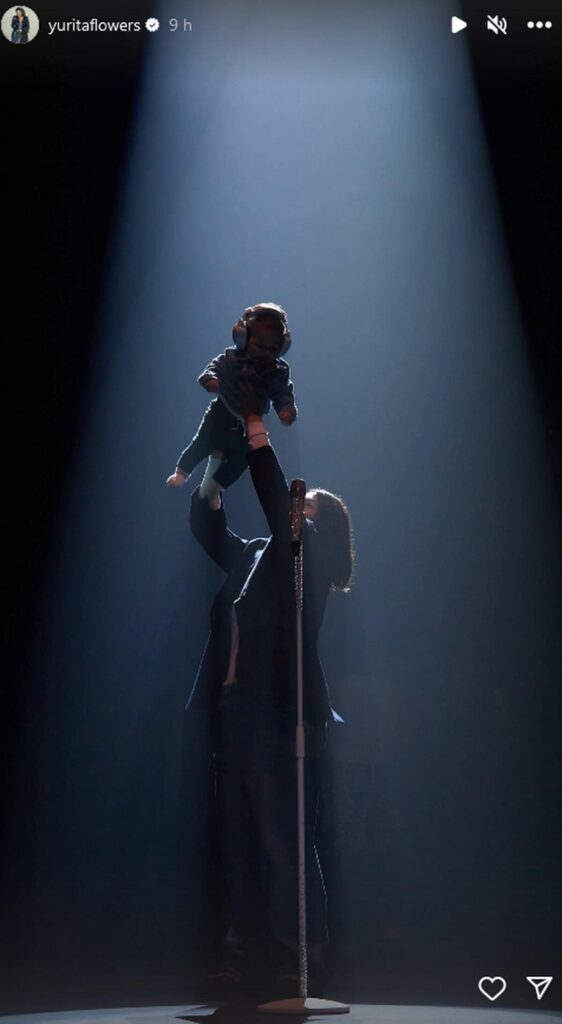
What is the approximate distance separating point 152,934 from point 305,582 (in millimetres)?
1361

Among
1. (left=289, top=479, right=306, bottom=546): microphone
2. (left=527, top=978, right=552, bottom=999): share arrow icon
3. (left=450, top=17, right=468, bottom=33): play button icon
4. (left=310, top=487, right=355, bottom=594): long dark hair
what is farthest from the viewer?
(left=450, top=17, right=468, bottom=33): play button icon

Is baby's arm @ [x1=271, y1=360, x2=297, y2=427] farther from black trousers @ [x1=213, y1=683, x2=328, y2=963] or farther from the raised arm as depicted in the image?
black trousers @ [x1=213, y1=683, x2=328, y2=963]

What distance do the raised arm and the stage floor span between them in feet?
3.26

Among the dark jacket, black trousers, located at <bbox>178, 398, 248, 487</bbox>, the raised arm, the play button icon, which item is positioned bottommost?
the dark jacket

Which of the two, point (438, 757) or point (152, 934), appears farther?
point (438, 757)

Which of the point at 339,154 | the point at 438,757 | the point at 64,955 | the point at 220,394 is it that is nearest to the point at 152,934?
the point at 64,955

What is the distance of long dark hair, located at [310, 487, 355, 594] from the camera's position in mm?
2951

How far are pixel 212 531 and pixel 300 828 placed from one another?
79 cm

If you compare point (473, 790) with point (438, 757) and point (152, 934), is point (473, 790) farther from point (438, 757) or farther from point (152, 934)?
point (152, 934)

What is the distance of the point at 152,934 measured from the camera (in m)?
3.55

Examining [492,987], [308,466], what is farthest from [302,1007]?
[308,466]

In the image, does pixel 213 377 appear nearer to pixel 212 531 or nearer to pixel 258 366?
pixel 258 366

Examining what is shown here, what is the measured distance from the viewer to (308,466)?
3887 mm

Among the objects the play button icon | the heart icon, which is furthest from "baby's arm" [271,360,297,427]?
the heart icon
